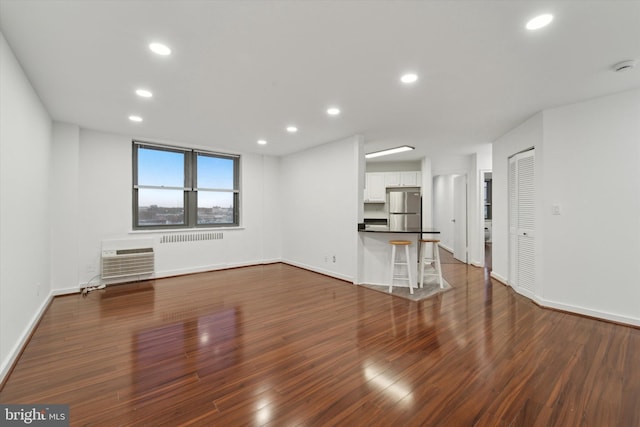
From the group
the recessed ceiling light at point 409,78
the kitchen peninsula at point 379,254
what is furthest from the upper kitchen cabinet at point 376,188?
the recessed ceiling light at point 409,78

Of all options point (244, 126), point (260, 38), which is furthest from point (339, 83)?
point (244, 126)

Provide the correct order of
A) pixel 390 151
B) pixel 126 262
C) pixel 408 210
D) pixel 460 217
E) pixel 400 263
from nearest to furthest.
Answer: pixel 400 263
pixel 126 262
pixel 390 151
pixel 460 217
pixel 408 210

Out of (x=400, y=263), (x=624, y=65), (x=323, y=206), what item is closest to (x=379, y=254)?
(x=400, y=263)

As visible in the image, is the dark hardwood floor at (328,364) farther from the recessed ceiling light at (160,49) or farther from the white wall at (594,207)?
the recessed ceiling light at (160,49)

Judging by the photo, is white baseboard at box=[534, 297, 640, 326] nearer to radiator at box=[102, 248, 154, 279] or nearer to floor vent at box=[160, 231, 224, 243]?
floor vent at box=[160, 231, 224, 243]

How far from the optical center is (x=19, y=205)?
253cm

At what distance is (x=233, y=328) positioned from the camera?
3.02 metres

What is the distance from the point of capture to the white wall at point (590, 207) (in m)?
3.15

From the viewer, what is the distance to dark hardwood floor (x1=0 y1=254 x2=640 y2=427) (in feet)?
5.76

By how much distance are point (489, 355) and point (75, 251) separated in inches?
231

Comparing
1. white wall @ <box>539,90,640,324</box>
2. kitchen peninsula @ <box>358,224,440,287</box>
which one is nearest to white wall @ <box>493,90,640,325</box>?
white wall @ <box>539,90,640,324</box>

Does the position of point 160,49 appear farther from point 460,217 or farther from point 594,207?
point 460,217

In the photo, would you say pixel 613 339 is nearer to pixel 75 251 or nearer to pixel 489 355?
pixel 489 355

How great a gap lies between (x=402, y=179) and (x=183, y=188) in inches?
212
